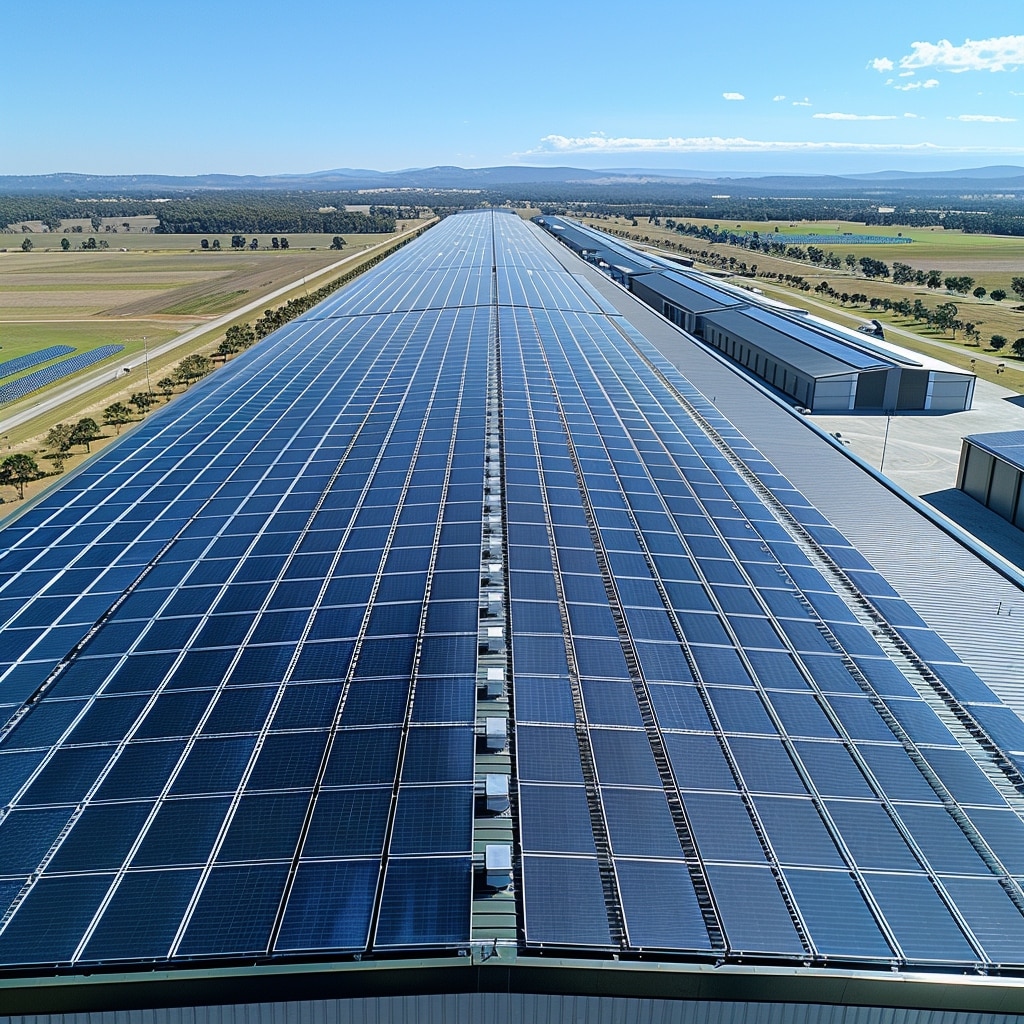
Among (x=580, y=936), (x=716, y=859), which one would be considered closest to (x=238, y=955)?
(x=580, y=936)

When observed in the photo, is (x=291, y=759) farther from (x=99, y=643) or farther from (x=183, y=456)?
(x=183, y=456)

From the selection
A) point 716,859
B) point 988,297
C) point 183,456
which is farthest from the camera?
point 988,297

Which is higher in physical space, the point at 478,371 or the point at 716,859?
the point at 478,371

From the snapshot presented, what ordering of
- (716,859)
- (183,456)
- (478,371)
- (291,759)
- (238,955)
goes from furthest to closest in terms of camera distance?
(478,371)
(183,456)
(291,759)
(716,859)
(238,955)

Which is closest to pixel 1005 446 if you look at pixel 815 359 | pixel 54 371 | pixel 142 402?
pixel 815 359

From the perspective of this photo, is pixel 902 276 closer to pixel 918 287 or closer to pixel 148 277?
pixel 918 287

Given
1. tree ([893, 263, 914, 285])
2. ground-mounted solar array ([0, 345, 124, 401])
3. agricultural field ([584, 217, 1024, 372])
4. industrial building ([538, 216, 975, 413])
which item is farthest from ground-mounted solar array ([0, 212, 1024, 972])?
tree ([893, 263, 914, 285])
